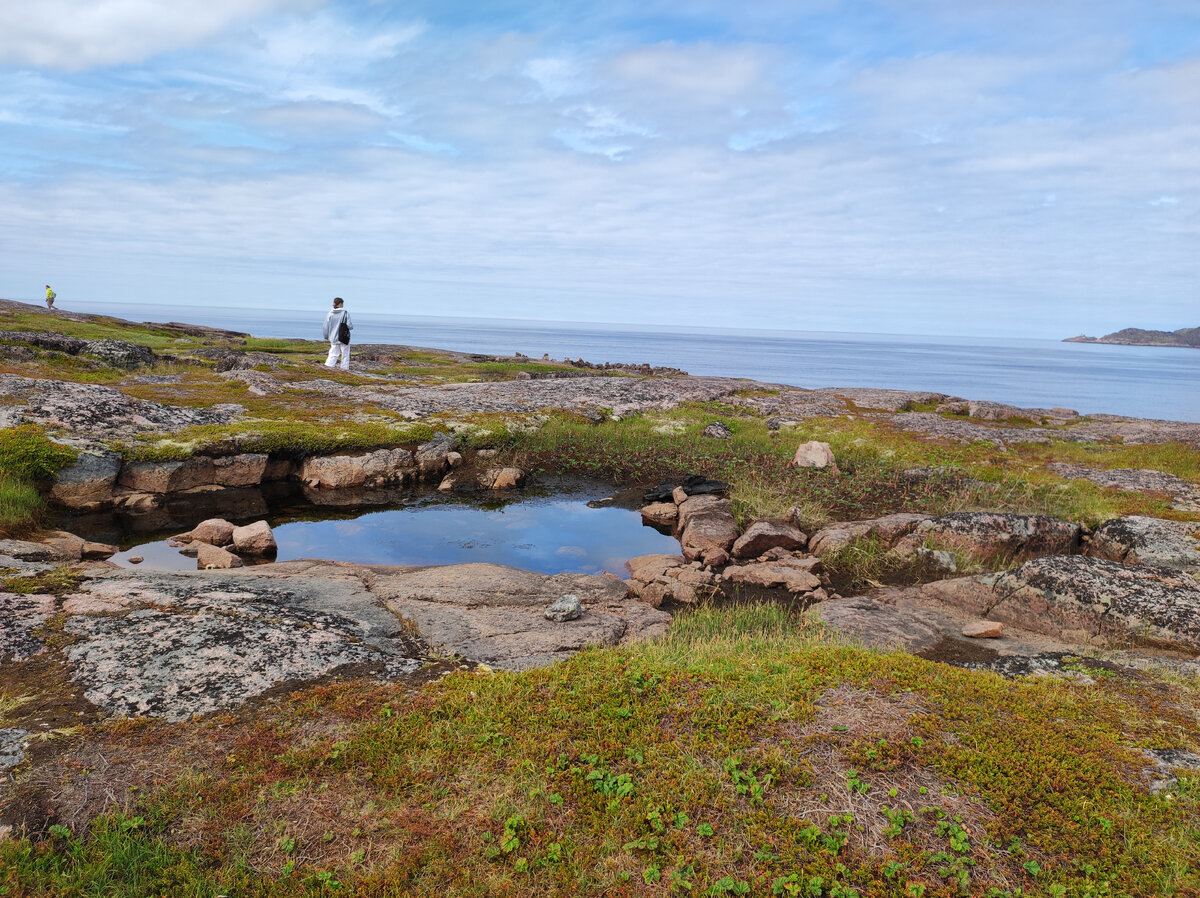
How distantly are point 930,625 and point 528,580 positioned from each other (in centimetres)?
838

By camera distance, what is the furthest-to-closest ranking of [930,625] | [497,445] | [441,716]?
[497,445]
[930,625]
[441,716]

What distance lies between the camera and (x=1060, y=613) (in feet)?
41.2

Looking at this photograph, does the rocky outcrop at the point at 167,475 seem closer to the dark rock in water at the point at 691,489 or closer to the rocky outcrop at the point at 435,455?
the rocky outcrop at the point at 435,455

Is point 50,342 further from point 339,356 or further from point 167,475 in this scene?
point 167,475

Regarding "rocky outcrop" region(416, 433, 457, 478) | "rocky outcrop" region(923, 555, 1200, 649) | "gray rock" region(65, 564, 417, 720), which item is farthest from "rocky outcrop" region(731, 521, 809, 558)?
"rocky outcrop" region(416, 433, 457, 478)

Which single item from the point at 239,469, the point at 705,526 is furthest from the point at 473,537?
the point at 239,469

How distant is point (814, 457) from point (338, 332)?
28379 millimetres

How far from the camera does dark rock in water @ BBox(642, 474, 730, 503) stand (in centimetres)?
2372

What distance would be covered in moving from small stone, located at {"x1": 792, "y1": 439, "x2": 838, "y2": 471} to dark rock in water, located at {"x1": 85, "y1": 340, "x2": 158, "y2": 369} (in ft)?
118

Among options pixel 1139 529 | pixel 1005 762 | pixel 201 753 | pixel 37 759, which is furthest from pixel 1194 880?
pixel 1139 529

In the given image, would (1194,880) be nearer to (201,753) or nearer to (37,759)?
(201,753)

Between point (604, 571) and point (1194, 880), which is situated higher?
point (1194, 880)

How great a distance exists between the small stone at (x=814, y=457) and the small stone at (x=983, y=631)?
49.7ft

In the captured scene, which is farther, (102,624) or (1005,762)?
(102,624)
